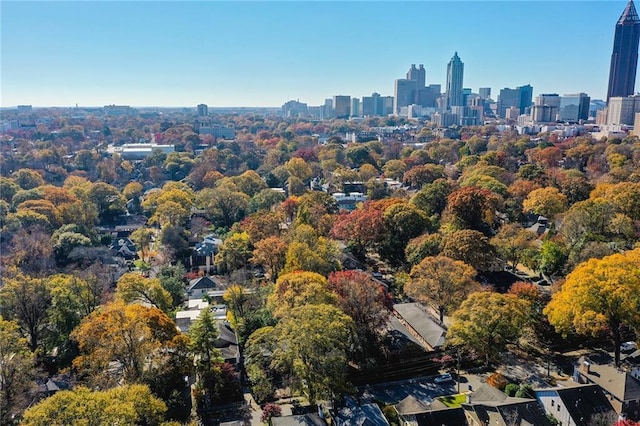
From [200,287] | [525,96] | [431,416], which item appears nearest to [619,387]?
[431,416]

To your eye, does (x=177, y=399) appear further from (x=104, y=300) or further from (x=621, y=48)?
(x=621, y=48)

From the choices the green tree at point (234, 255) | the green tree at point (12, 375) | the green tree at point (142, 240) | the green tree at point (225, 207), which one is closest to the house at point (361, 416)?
the green tree at point (12, 375)

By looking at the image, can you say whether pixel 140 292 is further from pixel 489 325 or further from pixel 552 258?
pixel 552 258

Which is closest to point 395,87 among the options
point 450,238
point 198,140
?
point 198,140

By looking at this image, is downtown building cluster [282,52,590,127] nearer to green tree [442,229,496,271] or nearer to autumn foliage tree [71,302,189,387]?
green tree [442,229,496,271]

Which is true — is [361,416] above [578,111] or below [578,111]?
below

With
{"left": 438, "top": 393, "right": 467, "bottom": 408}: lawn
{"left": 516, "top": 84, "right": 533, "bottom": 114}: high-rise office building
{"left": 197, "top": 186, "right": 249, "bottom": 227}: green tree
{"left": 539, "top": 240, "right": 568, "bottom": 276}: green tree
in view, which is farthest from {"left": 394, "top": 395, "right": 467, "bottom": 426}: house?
{"left": 516, "top": 84, "right": 533, "bottom": 114}: high-rise office building

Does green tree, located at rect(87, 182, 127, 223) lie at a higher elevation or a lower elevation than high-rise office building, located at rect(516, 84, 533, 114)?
lower
